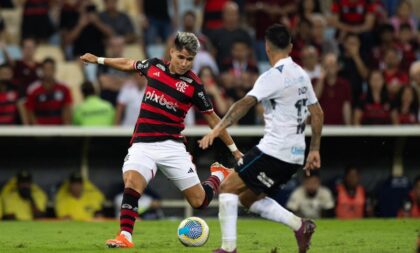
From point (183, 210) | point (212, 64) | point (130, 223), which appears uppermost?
point (212, 64)

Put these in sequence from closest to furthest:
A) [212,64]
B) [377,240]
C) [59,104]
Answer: [377,240]
[59,104]
[212,64]

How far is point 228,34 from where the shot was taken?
20922 millimetres

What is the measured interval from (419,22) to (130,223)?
1307 cm

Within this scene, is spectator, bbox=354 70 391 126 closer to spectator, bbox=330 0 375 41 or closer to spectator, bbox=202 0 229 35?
spectator, bbox=330 0 375 41

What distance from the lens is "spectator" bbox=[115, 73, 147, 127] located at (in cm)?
1936

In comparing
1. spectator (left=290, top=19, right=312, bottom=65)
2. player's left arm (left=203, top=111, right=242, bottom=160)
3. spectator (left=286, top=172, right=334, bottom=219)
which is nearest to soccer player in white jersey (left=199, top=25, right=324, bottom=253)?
player's left arm (left=203, top=111, right=242, bottom=160)

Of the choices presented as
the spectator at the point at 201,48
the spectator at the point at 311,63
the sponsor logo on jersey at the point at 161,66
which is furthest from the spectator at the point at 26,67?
the sponsor logo on jersey at the point at 161,66

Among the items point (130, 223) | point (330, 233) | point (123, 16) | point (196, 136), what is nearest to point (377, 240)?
point (330, 233)

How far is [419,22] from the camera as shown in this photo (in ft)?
76.5

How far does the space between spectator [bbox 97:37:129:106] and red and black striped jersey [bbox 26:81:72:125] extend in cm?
88

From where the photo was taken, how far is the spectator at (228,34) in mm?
20781

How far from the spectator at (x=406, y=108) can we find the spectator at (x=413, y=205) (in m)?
Result: 1.07

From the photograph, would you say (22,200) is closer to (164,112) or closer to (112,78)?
(112,78)

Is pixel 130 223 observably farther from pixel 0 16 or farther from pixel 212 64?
pixel 0 16
